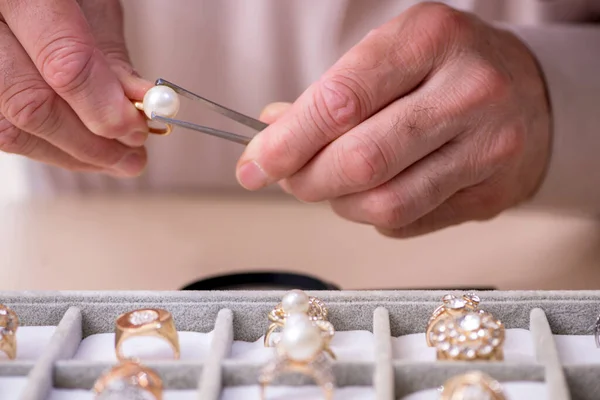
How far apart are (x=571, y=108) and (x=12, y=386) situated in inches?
33.4

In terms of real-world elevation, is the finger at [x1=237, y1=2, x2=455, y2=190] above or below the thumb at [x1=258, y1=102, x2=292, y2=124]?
below

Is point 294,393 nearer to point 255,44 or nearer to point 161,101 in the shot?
point 161,101

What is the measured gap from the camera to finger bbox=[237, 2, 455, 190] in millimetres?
772

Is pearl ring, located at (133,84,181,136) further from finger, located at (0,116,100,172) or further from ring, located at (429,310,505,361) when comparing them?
ring, located at (429,310,505,361)

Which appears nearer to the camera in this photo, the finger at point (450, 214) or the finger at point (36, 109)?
the finger at point (36, 109)

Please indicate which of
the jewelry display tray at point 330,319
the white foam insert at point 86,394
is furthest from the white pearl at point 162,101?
the white foam insert at point 86,394

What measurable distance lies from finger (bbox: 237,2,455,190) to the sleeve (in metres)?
0.31

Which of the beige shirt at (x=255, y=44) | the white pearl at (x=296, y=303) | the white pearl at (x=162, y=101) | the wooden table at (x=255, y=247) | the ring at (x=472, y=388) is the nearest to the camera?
the ring at (x=472, y=388)

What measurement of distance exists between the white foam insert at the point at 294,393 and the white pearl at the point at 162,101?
12.4 inches

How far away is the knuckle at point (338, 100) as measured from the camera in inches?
30.2

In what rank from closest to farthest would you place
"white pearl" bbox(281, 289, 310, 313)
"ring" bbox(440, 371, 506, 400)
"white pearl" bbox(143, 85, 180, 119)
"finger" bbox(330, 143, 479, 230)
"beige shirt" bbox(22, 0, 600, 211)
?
"ring" bbox(440, 371, 506, 400), "white pearl" bbox(281, 289, 310, 313), "white pearl" bbox(143, 85, 180, 119), "finger" bbox(330, 143, 479, 230), "beige shirt" bbox(22, 0, 600, 211)

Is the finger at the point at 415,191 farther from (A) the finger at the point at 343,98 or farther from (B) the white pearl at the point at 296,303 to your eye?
(B) the white pearl at the point at 296,303

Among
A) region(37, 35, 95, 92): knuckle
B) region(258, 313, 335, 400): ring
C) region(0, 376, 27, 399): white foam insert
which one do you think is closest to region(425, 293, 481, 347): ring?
region(258, 313, 335, 400): ring

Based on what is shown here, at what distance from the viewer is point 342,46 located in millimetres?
1272
